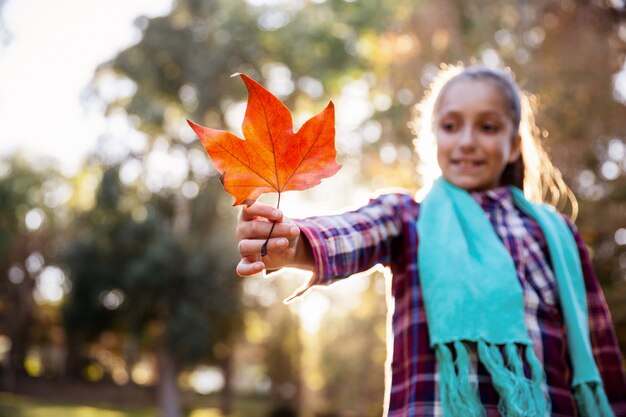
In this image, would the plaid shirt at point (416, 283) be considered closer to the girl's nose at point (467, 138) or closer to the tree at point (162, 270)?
the girl's nose at point (467, 138)

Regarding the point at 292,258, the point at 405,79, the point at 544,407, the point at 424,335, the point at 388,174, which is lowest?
the point at 544,407

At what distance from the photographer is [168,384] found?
15.9 meters

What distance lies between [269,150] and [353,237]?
449 mm

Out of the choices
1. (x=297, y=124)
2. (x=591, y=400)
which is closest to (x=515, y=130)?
(x=591, y=400)

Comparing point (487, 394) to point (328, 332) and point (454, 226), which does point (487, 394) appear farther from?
point (328, 332)

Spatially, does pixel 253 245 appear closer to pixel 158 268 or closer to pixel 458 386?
pixel 458 386

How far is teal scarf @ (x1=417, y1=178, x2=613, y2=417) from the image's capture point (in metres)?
1.46

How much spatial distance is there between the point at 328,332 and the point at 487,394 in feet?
54.1

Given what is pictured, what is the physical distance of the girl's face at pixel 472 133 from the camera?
1814mm

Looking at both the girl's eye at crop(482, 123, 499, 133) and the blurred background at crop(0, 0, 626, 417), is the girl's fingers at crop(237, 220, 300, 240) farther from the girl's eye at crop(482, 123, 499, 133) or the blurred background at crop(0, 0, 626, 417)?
the blurred background at crop(0, 0, 626, 417)

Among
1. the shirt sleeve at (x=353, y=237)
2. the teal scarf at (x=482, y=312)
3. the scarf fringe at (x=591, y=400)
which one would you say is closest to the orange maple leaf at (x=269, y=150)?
the shirt sleeve at (x=353, y=237)

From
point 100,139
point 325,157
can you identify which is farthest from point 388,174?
point 325,157

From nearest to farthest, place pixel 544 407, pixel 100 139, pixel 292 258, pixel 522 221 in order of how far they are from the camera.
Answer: pixel 292 258 → pixel 544 407 → pixel 522 221 → pixel 100 139

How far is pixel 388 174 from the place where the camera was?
11477mm
